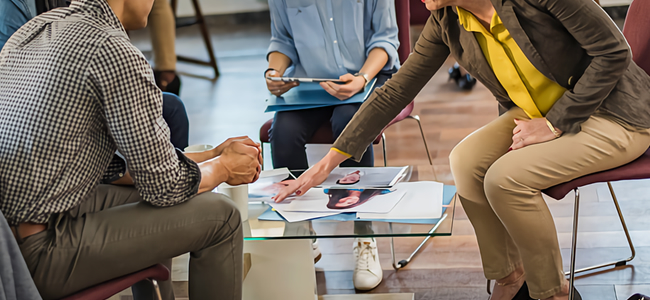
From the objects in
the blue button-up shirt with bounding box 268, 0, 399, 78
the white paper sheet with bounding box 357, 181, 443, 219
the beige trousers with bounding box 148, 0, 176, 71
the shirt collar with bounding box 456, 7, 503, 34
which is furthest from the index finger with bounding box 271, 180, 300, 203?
the beige trousers with bounding box 148, 0, 176, 71

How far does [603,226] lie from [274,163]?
4.05ft

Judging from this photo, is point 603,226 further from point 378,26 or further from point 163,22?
point 163,22

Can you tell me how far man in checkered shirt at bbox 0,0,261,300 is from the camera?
111 centimetres

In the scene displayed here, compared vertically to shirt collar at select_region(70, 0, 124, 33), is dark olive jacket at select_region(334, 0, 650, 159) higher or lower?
lower

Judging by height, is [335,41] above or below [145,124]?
below

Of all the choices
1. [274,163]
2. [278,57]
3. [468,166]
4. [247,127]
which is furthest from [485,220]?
[247,127]

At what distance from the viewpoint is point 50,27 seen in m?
1.18

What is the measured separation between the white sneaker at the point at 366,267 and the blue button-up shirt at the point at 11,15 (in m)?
1.30

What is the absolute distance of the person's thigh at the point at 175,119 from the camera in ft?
7.18

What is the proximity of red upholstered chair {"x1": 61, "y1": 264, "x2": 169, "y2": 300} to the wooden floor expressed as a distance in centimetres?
74

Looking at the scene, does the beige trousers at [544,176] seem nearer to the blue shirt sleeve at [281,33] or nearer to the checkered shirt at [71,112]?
the checkered shirt at [71,112]

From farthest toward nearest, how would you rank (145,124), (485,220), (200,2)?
1. (200,2)
2. (485,220)
3. (145,124)

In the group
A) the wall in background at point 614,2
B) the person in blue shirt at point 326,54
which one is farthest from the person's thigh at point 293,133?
the wall in background at point 614,2

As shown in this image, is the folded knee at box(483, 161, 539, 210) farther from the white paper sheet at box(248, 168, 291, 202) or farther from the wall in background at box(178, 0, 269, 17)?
the wall in background at box(178, 0, 269, 17)
